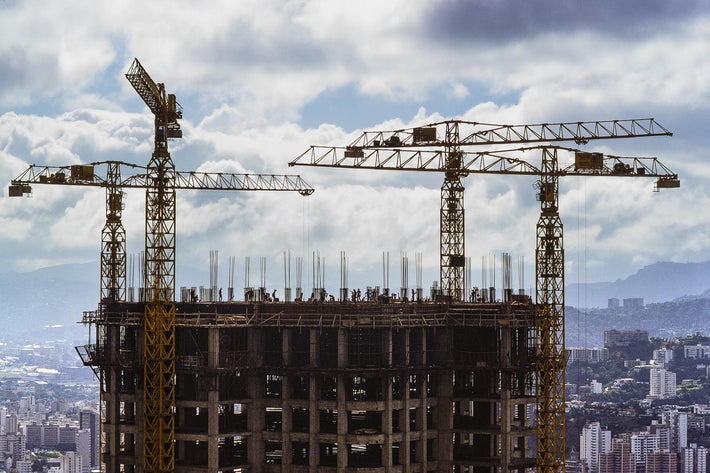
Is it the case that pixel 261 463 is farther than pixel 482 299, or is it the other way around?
pixel 482 299

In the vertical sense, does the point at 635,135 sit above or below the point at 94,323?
above

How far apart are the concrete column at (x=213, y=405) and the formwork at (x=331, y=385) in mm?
119

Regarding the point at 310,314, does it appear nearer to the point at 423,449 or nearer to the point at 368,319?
the point at 368,319

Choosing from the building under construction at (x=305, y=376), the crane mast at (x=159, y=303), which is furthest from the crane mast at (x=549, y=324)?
the crane mast at (x=159, y=303)

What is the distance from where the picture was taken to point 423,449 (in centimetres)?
13400

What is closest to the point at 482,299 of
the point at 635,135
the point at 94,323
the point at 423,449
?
the point at 423,449

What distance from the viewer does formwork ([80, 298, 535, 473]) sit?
130000mm

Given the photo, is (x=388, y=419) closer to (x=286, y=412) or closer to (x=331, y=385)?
(x=331, y=385)

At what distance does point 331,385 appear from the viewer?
13362cm

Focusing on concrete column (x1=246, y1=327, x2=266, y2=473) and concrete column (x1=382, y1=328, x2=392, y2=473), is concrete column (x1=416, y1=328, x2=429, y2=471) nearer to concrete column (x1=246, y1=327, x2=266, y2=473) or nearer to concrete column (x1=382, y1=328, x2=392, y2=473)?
concrete column (x1=382, y1=328, x2=392, y2=473)

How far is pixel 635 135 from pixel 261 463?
255 ft

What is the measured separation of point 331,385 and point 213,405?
47.9 ft

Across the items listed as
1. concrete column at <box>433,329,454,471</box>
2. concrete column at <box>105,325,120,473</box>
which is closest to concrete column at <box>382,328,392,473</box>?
concrete column at <box>433,329,454,471</box>

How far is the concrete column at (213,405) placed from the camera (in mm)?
128625
